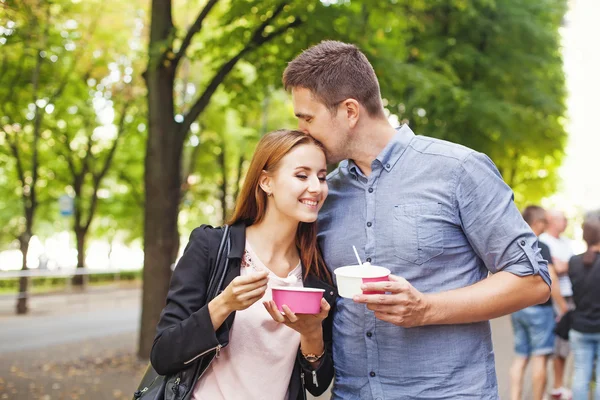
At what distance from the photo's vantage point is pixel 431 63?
13797mm

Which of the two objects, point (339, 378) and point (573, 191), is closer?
point (339, 378)

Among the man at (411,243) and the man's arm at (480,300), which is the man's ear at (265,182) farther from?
the man's arm at (480,300)

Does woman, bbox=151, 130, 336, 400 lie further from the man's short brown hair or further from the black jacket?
the man's short brown hair

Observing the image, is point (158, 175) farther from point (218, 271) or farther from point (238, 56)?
point (218, 271)

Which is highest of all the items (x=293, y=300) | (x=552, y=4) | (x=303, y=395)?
(x=552, y=4)

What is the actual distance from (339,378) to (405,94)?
11.2 meters

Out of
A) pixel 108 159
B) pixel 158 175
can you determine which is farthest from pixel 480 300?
pixel 108 159

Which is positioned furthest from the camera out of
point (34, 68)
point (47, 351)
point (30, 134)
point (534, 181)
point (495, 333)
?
point (534, 181)

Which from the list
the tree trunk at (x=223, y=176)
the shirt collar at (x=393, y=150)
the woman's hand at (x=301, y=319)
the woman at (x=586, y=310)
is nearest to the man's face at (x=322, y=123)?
the shirt collar at (x=393, y=150)

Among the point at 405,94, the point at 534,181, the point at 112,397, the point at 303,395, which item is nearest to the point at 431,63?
the point at 405,94

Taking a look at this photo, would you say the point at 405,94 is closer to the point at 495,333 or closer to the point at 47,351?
the point at 495,333

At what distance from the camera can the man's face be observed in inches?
116

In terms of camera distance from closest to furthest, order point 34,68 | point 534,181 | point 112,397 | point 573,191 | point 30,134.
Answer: point 112,397 < point 34,68 < point 30,134 < point 534,181 < point 573,191

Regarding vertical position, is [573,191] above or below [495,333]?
above
